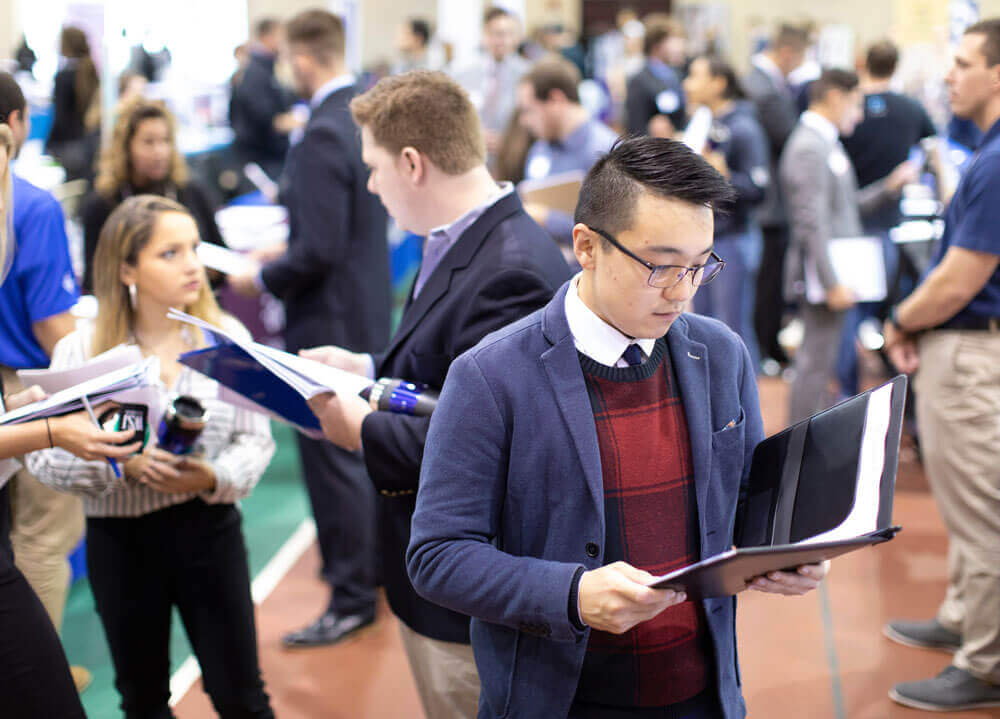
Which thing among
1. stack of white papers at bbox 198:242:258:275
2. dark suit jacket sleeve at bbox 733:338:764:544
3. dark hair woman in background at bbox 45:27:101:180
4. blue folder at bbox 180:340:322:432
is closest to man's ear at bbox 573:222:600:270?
dark suit jacket sleeve at bbox 733:338:764:544

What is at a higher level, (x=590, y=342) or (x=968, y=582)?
(x=590, y=342)

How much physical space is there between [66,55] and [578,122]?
3.60 m

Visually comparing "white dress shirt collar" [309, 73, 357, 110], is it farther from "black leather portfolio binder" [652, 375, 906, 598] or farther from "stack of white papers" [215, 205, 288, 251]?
"black leather portfolio binder" [652, 375, 906, 598]

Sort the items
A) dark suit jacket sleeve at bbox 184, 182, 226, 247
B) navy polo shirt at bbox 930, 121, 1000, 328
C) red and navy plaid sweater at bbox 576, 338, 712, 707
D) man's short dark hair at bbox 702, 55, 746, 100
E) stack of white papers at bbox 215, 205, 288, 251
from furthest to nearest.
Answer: man's short dark hair at bbox 702, 55, 746, 100 → stack of white papers at bbox 215, 205, 288, 251 → dark suit jacket sleeve at bbox 184, 182, 226, 247 → navy polo shirt at bbox 930, 121, 1000, 328 → red and navy plaid sweater at bbox 576, 338, 712, 707

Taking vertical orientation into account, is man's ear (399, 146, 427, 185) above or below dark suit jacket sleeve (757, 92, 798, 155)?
above

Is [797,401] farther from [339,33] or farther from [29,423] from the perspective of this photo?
[29,423]

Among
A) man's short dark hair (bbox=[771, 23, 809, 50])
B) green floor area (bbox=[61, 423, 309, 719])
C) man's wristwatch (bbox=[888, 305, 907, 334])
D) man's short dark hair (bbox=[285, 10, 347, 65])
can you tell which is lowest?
green floor area (bbox=[61, 423, 309, 719])

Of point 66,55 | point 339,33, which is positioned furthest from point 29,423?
point 66,55

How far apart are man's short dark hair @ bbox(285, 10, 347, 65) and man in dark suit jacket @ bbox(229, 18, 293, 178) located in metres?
4.14

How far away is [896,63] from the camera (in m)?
6.02

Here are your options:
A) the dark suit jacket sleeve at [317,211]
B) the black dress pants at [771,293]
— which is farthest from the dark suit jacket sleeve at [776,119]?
the dark suit jacket sleeve at [317,211]

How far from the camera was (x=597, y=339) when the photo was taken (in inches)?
59.0

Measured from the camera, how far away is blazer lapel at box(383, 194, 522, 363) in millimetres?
1981

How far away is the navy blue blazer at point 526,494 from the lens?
1435 millimetres
